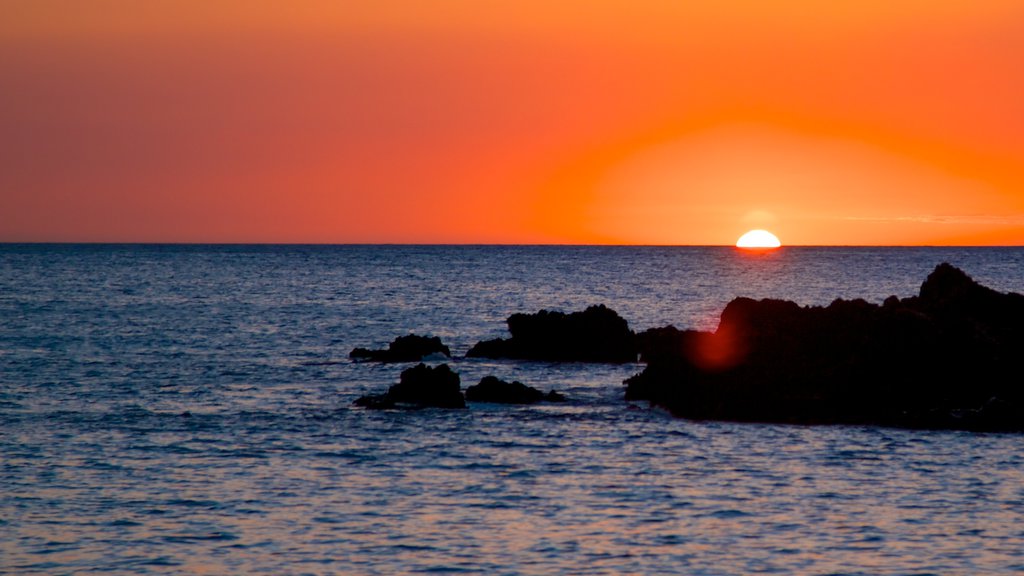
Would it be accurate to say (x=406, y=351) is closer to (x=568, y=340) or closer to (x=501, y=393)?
(x=568, y=340)

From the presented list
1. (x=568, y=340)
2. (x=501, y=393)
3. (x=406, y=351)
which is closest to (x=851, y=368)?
(x=501, y=393)

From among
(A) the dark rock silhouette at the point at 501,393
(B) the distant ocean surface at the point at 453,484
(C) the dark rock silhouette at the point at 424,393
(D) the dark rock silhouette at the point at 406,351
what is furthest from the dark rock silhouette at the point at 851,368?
(D) the dark rock silhouette at the point at 406,351

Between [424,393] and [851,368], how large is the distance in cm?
1262

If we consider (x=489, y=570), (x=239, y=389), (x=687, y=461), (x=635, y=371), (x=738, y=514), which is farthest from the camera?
(x=635, y=371)

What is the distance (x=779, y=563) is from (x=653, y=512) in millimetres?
3919

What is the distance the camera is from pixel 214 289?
13112cm

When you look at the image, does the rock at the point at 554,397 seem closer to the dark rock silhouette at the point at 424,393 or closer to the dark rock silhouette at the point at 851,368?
the dark rock silhouette at the point at 424,393

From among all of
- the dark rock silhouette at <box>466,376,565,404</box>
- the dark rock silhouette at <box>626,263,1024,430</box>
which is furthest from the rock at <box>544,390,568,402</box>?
the dark rock silhouette at <box>626,263,1024,430</box>

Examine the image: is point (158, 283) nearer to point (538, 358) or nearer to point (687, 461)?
point (538, 358)

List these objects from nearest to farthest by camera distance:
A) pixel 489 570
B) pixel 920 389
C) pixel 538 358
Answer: pixel 489 570, pixel 920 389, pixel 538 358

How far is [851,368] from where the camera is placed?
120 feet

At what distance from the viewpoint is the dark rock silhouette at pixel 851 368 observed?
3603 centimetres

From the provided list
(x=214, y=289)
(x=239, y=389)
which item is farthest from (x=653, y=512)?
(x=214, y=289)

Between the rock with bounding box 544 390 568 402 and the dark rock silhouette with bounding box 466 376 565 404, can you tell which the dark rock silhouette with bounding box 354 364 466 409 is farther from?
the rock with bounding box 544 390 568 402
